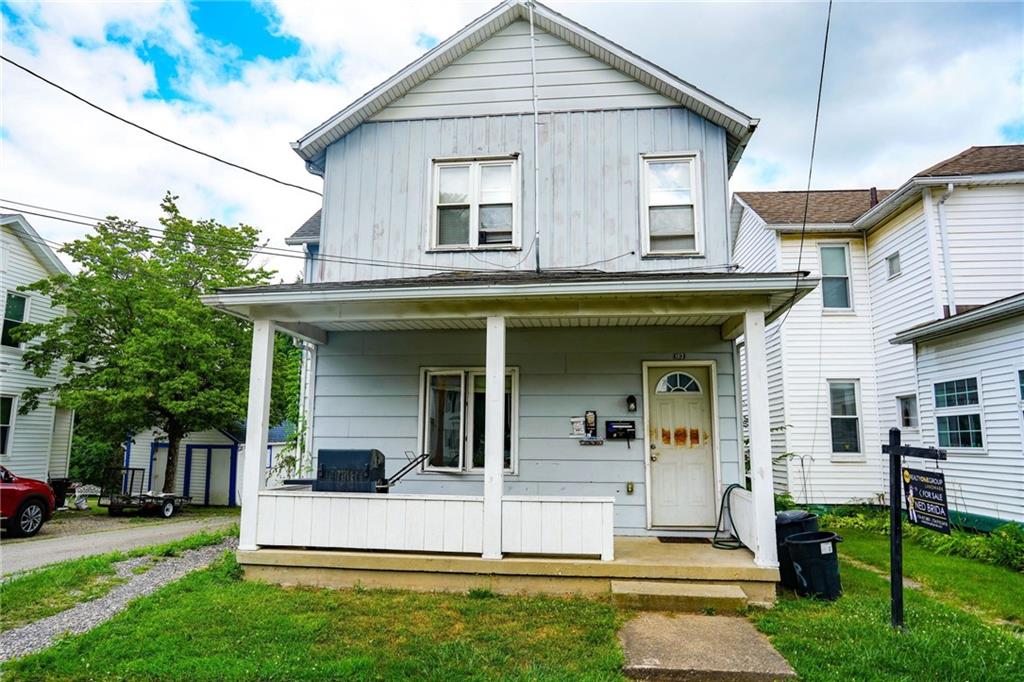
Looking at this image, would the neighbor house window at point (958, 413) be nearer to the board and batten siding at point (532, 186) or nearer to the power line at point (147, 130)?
the board and batten siding at point (532, 186)

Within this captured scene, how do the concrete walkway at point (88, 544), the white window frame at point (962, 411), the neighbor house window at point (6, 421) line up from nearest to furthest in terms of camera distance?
the concrete walkway at point (88, 544) → the white window frame at point (962, 411) → the neighbor house window at point (6, 421)

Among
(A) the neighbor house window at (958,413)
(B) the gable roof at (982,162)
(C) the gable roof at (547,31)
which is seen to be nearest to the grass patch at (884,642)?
(A) the neighbor house window at (958,413)

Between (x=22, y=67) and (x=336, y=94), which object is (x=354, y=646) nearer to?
(x=22, y=67)

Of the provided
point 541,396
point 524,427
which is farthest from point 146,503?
point 541,396

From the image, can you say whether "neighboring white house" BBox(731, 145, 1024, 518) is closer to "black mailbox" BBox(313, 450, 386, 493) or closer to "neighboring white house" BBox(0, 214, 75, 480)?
"black mailbox" BBox(313, 450, 386, 493)

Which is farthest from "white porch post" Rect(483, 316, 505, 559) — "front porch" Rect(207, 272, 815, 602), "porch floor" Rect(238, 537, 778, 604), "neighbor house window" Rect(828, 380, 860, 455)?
"neighbor house window" Rect(828, 380, 860, 455)

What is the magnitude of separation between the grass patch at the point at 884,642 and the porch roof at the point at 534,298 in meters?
3.00

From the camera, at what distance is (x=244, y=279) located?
16.7 metres

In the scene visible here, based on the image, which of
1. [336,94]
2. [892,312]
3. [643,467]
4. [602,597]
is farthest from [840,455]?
[336,94]

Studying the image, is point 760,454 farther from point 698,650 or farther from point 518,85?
point 518,85

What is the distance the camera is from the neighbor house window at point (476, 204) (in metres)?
7.95

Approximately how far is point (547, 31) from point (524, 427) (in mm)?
5595

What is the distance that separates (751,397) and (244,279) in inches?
589

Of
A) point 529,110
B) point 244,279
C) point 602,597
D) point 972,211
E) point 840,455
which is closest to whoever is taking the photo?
point 602,597
